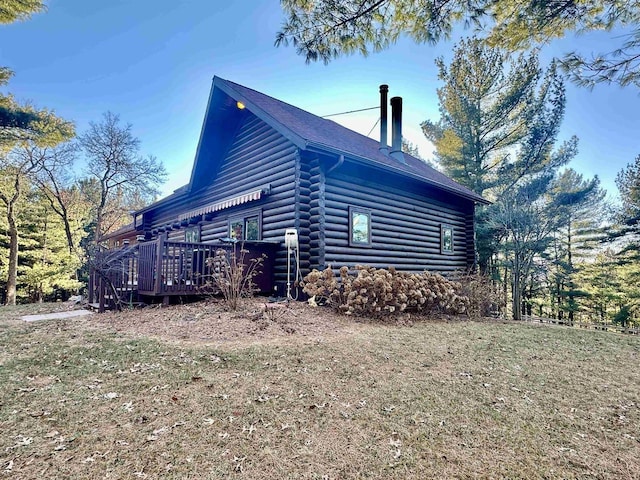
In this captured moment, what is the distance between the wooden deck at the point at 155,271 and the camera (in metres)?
6.81

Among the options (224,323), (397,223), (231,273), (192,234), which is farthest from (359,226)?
(192,234)

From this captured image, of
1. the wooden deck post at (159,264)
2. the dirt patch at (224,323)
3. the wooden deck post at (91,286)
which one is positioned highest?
the wooden deck post at (159,264)

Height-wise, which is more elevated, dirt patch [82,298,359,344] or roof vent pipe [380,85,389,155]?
roof vent pipe [380,85,389,155]

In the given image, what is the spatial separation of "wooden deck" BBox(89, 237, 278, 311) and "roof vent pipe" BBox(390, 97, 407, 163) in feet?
25.7

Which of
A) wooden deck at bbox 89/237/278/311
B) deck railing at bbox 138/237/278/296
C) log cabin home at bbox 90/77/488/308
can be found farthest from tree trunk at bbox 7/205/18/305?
deck railing at bbox 138/237/278/296

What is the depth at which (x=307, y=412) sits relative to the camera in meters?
2.60

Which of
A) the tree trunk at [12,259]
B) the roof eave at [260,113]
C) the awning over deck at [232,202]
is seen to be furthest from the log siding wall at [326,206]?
the tree trunk at [12,259]

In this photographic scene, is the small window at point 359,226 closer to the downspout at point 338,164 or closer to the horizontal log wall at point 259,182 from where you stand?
the downspout at point 338,164

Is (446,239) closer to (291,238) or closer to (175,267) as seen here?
(291,238)

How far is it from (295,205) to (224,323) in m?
3.89

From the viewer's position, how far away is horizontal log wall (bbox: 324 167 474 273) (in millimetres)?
8680

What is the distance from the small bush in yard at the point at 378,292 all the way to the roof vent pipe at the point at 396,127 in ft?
21.8

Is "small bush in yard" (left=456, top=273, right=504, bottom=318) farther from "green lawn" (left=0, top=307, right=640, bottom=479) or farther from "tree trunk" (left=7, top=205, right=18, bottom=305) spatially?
"tree trunk" (left=7, top=205, right=18, bottom=305)

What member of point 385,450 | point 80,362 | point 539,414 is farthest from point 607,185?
point 80,362
